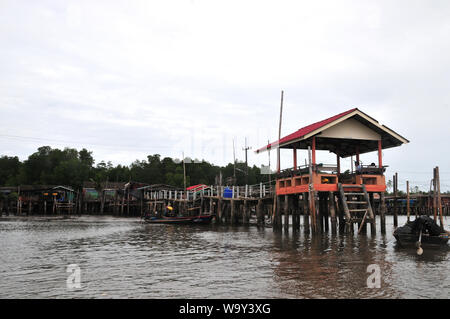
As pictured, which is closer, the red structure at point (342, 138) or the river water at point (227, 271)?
the river water at point (227, 271)

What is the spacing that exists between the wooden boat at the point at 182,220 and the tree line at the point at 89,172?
42.8 m

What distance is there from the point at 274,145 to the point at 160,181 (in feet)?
228

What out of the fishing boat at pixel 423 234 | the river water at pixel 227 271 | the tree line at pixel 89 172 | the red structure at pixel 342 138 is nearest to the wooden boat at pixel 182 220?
the red structure at pixel 342 138

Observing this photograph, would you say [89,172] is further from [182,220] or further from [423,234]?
[423,234]

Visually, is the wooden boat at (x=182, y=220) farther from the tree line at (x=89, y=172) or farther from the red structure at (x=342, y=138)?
the tree line at (x=89, y=172)

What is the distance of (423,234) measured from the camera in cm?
1677

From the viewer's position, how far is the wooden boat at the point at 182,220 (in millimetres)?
35406

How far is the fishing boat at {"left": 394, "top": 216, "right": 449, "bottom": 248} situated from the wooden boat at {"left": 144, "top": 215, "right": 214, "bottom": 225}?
21.0 meters

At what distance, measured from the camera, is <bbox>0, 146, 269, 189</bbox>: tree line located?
88.5 m

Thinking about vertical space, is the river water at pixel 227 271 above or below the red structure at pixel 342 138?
below

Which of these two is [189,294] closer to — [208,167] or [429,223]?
[429,223]

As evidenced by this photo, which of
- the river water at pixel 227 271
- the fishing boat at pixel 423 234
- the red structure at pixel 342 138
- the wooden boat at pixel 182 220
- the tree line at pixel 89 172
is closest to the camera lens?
the river water at pixel 227 271

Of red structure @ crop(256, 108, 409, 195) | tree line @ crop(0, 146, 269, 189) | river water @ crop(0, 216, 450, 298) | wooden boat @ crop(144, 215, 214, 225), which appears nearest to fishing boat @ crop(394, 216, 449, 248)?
river water @ crop(0, 216, 450, 298)
